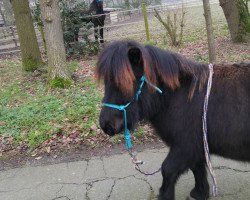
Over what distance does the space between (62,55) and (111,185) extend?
14.8ft

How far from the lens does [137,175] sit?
4156 millimetres

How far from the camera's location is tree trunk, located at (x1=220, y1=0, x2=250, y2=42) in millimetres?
9742

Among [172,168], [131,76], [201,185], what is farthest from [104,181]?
[131,76]

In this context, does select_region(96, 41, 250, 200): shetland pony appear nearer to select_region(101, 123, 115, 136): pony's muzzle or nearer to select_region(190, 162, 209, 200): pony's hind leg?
select_region(101, 123, 115, 136): pony's muzzle

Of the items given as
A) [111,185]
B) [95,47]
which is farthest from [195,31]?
[111,185]

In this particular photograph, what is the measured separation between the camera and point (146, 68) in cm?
269

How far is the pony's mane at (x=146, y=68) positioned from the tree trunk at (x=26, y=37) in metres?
7.35

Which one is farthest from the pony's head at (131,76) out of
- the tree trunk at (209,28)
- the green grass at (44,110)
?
the tree trunk at (209,28)

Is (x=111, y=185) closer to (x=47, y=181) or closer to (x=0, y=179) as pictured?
(x=47, y=181)

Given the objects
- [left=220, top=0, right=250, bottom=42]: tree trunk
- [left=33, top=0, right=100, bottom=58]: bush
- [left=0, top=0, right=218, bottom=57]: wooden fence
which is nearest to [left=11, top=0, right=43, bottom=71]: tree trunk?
[left=33, top=0, right=100, bottom=58]: bush

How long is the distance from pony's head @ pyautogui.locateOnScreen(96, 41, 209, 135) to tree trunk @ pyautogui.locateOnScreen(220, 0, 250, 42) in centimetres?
762

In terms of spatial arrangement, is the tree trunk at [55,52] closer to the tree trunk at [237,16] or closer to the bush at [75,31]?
the bush at [75,31]

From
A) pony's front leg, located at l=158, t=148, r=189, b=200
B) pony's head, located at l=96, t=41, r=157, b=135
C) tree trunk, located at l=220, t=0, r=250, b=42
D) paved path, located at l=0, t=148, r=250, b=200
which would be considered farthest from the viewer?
tree trunk, located at l=220, t=0, r=250, b=42

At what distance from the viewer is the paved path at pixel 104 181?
378 cm
